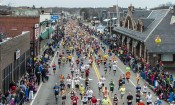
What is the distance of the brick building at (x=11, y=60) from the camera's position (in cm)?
3154

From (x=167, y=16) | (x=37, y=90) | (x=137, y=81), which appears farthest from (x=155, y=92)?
(x=167, y=16)

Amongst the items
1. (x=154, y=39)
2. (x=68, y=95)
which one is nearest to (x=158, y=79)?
(x=68, y=95)

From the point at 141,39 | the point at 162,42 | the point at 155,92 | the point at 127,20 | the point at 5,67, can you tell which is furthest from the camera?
the point at 127,20

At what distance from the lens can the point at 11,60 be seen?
35938 millimetres

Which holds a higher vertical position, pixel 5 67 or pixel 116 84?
pixel 5 67

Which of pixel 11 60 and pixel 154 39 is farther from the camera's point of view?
pixel 154 39

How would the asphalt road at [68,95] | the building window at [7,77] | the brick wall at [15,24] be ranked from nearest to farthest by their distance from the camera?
the asphalt road at [68,95]
the building window at [7,77]
the brick wall at [15,24]

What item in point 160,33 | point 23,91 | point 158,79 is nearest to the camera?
Answer: point 23,91

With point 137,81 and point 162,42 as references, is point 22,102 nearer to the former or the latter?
point 137,81

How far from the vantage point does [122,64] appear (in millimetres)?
54562

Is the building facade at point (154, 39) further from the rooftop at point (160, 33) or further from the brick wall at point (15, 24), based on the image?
the brick wall at point (15, 24)

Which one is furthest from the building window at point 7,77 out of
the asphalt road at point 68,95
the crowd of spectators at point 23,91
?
the asphalt road at point 68,95

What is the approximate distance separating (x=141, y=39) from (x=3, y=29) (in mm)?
19131

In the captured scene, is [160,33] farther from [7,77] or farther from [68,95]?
[7,77]
